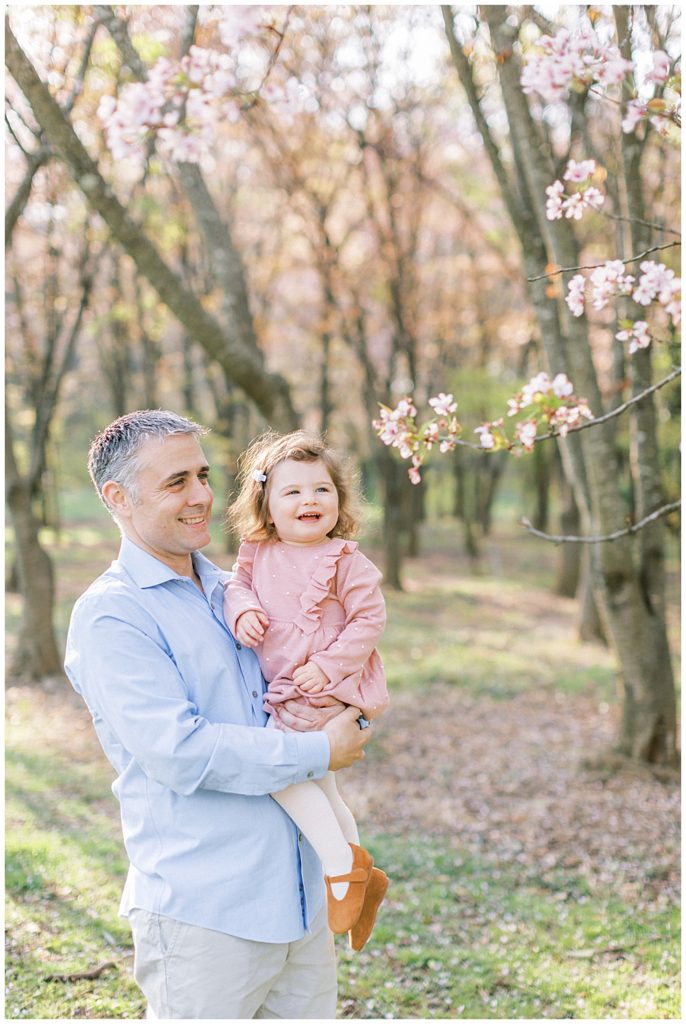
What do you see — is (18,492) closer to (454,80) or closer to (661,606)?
(661,606)

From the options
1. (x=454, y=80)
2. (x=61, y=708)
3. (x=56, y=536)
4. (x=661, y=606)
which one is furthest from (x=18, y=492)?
(x=56, y=536)

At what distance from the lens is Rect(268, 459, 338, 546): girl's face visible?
103 inches

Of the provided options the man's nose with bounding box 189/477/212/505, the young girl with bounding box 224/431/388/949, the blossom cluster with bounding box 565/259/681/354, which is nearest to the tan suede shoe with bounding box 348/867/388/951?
the young girl with bounding box 224/431/388/949

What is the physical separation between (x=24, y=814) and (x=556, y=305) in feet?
15.4

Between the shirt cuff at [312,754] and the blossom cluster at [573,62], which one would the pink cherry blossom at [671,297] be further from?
the shirt cuff at [312,754]

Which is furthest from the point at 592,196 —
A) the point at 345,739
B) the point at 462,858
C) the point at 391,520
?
the point at 391,520

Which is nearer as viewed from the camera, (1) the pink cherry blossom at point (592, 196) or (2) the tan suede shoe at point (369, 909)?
(2) the tan suede shoe at point (369, 909)

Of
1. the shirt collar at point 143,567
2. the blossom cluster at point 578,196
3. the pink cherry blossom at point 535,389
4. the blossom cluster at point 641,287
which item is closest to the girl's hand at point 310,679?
the shirt collar at point 143,567

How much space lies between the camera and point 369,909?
8.11 feet

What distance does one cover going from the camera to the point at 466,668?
9945mm

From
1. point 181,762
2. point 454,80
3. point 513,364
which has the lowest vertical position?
point 181,762

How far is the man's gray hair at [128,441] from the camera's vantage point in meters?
2.34

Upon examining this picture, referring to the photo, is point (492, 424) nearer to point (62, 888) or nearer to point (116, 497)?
point (116, 497)

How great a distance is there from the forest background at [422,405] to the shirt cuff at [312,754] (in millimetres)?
1103
